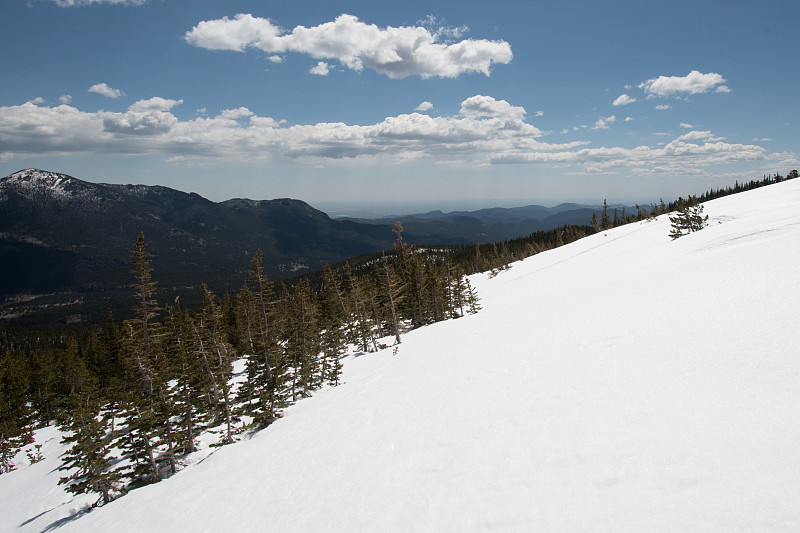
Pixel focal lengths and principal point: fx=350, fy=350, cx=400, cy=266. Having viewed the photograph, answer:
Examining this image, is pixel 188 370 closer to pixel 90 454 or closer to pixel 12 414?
pixel 90 454

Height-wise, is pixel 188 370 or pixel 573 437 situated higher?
pixel 573 437

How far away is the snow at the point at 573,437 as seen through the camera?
201 inches

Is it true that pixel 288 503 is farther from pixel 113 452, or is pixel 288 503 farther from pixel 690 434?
pixel 113 452

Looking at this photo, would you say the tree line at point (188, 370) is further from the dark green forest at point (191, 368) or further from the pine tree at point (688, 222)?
the pine tree at point (688, 222)

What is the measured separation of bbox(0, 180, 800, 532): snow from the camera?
5.11 metres

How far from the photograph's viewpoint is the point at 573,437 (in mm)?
7219

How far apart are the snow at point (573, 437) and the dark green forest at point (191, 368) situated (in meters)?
7.11

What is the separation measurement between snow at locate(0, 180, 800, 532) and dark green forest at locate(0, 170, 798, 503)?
7114 mm

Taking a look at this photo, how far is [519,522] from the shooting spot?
543 cm

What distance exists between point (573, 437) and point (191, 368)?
2794cm

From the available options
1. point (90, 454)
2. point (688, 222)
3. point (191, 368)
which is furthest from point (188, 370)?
point (688, 222)

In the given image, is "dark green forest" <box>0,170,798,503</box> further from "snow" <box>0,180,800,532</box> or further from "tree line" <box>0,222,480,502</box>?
"snow" <box>0,180,800,532</box>

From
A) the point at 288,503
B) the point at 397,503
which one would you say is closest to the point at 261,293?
the point at 288,503

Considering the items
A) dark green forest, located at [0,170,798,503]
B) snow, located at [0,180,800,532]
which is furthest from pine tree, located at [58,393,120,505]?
snow, located at [0,180,800,532]
